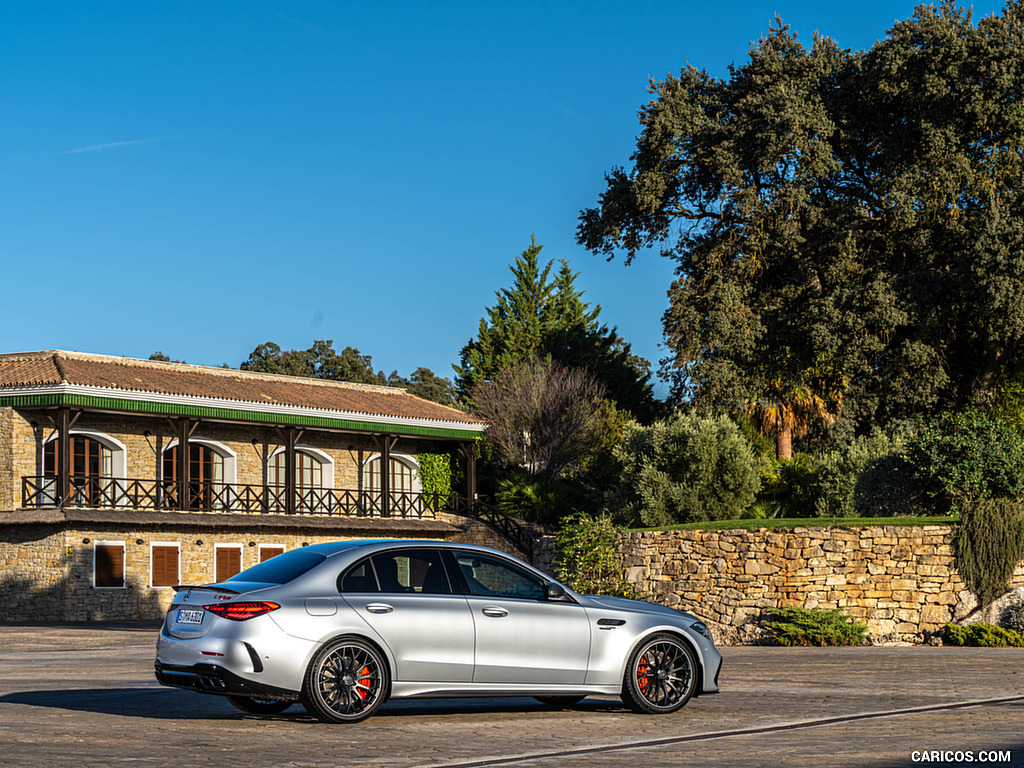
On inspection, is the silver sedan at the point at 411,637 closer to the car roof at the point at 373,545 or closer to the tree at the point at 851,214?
the car roof at the point at 373,545

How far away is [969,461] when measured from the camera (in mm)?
21594

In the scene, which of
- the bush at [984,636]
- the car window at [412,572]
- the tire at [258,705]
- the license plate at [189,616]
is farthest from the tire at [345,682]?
the bush at [984,636]

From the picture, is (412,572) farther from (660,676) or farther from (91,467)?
(91,467)

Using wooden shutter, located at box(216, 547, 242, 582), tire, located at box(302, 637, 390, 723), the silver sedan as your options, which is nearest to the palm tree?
wooden shutter, located at box(216, 547, 242, 582)

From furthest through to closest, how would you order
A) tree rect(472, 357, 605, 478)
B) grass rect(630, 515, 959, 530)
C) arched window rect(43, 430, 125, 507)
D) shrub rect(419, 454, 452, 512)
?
tree rect(472, 357, 605, 478)
shrub rect(419, 454, 452, 512)
arched window rect(43, 430, 125, 507)
grass rect(630, 515, 959, 530)

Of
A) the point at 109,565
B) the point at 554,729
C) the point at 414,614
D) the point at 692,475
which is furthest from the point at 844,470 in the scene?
the point at 414,614

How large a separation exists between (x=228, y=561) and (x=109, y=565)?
4.13 meters

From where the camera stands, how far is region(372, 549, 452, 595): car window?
977 cm

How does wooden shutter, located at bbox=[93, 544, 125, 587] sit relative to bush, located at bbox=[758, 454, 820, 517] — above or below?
below

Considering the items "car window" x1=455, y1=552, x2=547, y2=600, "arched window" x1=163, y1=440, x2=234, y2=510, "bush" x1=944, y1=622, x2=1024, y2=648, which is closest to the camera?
"car window" x1=455, y1=552, x2=547, y2=600

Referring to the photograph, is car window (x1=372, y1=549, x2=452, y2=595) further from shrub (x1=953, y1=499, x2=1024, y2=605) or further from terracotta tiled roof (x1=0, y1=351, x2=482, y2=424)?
terracotta tiled roof (x1=0, y1=351, x2=482, y2=424)

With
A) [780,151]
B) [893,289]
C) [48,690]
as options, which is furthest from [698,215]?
[48,690]

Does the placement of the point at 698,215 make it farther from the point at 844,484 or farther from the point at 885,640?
the point at 885,640

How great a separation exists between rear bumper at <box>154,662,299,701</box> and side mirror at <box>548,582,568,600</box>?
7.46ft
